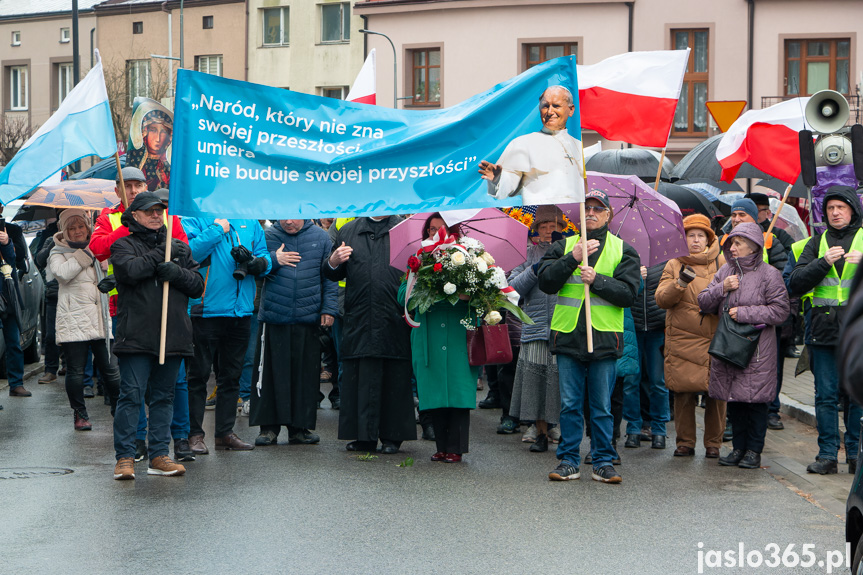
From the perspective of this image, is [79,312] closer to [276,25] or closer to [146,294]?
[146,294]

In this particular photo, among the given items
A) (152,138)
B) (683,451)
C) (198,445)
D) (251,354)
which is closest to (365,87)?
(152,138)

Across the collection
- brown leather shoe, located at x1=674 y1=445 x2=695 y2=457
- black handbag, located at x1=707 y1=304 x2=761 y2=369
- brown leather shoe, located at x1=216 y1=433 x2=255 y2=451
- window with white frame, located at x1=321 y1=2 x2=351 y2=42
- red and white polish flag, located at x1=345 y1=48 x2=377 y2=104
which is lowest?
brown leather shoe, located at x1=674 y1=445 x2=695 y2=457

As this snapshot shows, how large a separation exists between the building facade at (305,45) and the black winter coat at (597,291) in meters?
36.7

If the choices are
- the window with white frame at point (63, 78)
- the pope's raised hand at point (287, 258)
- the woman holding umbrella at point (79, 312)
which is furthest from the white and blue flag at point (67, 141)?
the window with white frame at point (63, 78)

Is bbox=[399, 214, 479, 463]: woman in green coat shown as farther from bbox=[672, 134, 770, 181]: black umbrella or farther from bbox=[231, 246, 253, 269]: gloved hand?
bbox=[672, 134, 770, 181]: black umbrella

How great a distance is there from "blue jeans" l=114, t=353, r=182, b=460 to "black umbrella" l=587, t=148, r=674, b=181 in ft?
28.0

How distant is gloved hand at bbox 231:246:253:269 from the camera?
930 cm

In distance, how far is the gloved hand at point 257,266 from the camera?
939 centimetres

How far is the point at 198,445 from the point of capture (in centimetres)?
935

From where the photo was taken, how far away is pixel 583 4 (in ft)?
117

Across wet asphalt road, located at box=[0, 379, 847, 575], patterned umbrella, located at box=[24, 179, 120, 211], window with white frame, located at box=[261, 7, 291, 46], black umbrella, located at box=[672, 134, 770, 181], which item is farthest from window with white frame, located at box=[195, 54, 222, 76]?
wet asphalt road, located at box=[0, 379, 847, 575]

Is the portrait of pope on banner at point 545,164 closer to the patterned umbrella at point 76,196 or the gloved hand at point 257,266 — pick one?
the gloved hand at point 257,266

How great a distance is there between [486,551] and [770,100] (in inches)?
1217

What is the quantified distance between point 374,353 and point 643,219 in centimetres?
253
